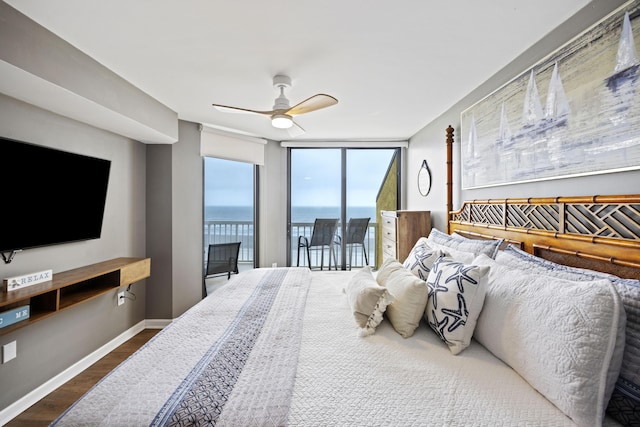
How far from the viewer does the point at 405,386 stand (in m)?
1.10

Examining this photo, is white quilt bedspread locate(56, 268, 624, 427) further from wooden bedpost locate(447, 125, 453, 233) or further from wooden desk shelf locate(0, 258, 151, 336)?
wooden bedpost locate(447, 125, 453, 233)

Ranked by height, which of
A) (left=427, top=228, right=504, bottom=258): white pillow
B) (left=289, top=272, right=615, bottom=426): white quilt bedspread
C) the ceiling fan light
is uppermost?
the ceiling fan light

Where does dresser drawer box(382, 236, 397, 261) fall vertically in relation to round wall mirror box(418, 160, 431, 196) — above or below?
below

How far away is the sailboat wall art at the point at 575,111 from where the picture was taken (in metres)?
1.26

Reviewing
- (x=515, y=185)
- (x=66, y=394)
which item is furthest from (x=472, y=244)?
(x=66, y=394)

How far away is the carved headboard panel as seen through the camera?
1240 mm

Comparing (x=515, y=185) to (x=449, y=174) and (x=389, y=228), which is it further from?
(x=389, y=228)

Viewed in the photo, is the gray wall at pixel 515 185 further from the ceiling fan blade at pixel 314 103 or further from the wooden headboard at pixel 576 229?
the ceiling fan blade at pixel 314 103

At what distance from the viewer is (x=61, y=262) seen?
2.33 m

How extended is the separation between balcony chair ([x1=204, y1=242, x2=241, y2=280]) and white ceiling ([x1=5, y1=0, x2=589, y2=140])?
1.98 m

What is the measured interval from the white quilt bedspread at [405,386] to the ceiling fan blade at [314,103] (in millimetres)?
1582

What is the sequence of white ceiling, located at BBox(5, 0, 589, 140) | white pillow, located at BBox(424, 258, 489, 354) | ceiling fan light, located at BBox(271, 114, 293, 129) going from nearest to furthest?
white pillow, located at BBox(424, 258, 489, 354) < white ceiling, located at BBox(5, 0, 589, 140) < ceiling fan light, located at BBox(271, 114, 293, 129)

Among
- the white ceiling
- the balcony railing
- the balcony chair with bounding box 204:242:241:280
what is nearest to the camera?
the white ceiling

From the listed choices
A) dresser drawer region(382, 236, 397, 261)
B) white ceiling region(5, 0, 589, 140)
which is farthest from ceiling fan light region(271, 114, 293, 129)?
dresser drawer region(382, 236, 397, 261)
